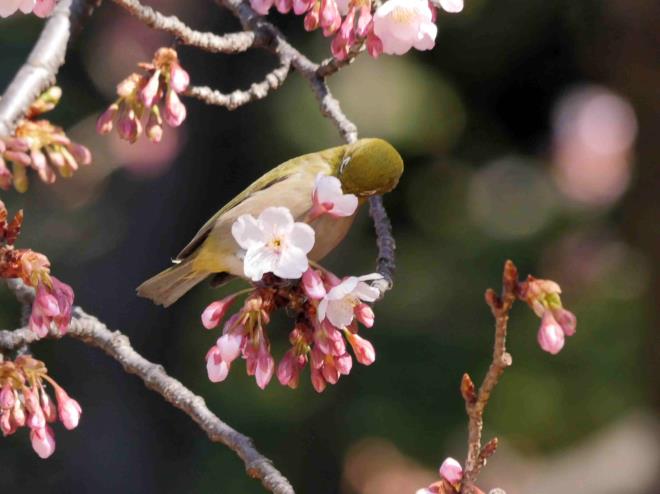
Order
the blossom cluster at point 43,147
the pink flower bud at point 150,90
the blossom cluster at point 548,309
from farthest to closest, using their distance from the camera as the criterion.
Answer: the blossom cluster at point 43,147 < the pink flower bud at point 150,90 < the blossom cluster at point 548,309

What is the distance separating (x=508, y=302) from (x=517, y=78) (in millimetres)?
4432

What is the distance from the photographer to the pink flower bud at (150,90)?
6.35ft

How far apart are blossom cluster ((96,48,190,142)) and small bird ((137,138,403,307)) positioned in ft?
0.74

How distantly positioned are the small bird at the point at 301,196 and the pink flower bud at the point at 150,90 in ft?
0.89

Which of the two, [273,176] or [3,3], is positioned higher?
[3,3]

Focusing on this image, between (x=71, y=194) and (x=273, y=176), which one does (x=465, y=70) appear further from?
(x=273, y=176)

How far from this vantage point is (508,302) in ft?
4.64

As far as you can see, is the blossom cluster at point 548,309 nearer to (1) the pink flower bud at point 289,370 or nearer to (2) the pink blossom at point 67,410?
(1) the pink flower bud at point 289,370

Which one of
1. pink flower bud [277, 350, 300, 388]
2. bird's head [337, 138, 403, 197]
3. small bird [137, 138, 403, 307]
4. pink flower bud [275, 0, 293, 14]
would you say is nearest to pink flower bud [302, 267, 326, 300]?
pink flower bud [277, 350, 300, 388]

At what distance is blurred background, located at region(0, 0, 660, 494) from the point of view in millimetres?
5004

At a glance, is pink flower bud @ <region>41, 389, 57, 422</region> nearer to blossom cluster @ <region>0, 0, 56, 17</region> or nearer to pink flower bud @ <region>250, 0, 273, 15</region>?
blossom cluster @ <region>0, 0, 56, 17</region>

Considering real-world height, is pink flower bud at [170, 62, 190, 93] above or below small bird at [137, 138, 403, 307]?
Result: above

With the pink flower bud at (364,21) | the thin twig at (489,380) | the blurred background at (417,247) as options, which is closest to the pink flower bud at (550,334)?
the thin twig at (489,380)

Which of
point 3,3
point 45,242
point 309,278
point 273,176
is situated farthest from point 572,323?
point 45,242
